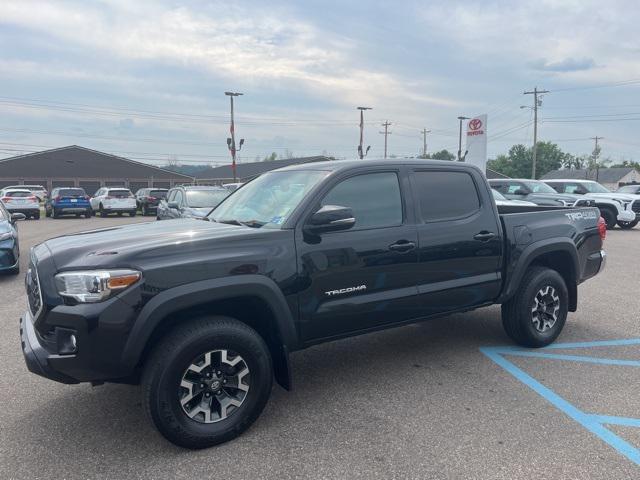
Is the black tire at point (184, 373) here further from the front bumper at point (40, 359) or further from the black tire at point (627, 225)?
the black tire at point (627, 225)

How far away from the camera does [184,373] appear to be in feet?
9.81

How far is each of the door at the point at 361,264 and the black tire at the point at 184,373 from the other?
0.44 meters

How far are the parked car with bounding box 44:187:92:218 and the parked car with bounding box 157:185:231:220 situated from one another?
518 inches

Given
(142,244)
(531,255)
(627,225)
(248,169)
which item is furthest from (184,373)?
(248,169)

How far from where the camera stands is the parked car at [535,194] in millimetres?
17109

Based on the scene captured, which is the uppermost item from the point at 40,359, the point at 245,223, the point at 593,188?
the point at 593,188

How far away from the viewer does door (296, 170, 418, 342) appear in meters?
3.44

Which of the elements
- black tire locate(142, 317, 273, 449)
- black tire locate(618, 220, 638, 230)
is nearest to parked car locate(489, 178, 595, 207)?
black tire locate(618, 220, 638, 230)

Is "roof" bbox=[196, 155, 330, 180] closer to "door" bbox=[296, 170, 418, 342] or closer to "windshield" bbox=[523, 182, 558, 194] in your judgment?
"windshield" bbox=[523, 182, 558, 194]

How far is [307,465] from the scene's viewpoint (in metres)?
2.89

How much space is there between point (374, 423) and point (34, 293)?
244 centimetres

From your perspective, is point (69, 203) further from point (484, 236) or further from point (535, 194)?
point (484, 236)

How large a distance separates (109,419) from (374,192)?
2591 millimetres

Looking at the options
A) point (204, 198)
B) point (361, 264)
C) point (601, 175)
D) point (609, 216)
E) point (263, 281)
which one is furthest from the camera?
point (601, 175)
